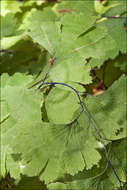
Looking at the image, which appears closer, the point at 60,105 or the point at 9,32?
the point at 60,105

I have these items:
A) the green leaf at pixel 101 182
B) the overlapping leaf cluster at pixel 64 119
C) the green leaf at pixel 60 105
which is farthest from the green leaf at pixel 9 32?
the green leaf at pixel 101 182

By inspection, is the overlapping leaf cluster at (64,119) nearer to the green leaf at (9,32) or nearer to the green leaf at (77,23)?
the green leaf at (77,23)

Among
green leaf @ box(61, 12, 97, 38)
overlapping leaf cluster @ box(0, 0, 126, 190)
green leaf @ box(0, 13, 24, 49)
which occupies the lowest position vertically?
overlapping leaf cluster @ box(0, 0, 126, 190)

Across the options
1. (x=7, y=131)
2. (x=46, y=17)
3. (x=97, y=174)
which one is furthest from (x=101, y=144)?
(x=46, y=17)

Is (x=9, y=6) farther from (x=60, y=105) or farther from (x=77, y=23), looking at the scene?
(x=60, y=105)

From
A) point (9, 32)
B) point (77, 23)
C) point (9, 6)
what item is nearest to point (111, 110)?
point (77, 23)

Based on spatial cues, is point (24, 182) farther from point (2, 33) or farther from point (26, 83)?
point (2, 33)

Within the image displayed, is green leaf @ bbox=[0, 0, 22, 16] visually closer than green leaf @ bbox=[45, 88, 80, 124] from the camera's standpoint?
No

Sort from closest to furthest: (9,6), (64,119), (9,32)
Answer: (64,119)
(9,32)
(9,6)

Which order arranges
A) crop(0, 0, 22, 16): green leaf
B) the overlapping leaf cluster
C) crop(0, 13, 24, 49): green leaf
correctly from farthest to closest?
crop(0, 0, 22, 16): green leaf
crop(0, 13, 24, 49): green leaf
the overlapping leaf cluster

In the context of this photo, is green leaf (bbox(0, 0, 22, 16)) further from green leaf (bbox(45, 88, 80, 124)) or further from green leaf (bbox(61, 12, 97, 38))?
green leaf (bbox(45, 88, 80, 124))

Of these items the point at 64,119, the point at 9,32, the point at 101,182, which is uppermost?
the point at 9,32

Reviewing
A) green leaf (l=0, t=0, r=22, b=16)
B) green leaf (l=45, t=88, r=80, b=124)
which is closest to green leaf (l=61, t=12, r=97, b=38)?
green leaf (l=45, t=88, r=80, b=124)
